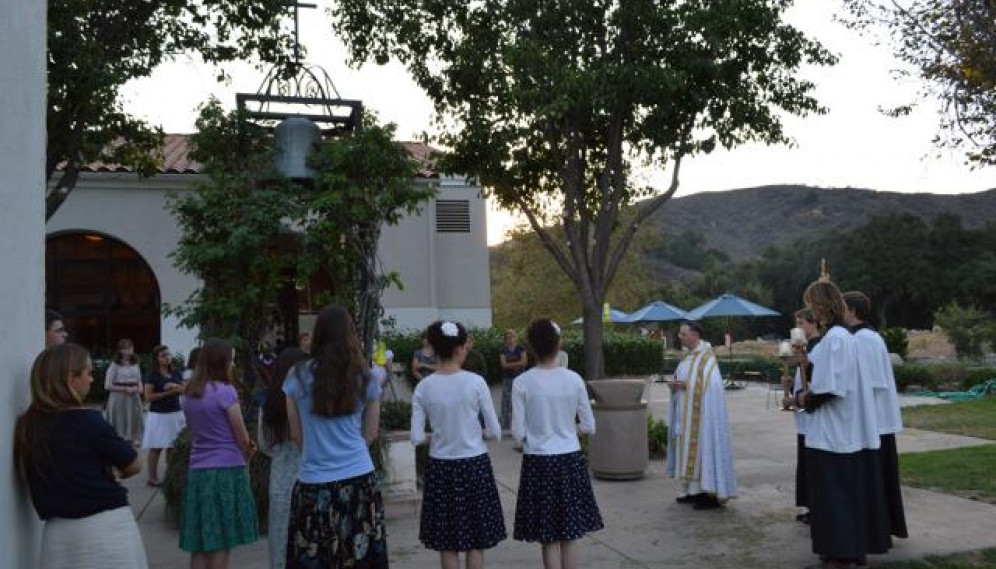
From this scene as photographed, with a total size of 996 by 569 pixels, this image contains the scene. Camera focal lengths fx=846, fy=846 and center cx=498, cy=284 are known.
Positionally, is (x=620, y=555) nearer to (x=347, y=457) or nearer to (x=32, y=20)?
(x=347, y=457)

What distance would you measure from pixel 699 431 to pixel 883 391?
210 cm

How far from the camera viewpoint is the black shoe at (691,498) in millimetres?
8094

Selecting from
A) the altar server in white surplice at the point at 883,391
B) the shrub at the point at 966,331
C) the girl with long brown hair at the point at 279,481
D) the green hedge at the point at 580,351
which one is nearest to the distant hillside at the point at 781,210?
the shrub at the point at 966,331

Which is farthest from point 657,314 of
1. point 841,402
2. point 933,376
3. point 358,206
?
point 841,402

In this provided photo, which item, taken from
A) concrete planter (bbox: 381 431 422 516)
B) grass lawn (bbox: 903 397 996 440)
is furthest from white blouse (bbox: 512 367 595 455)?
grass lawn (bbox: 903 397 996 440)

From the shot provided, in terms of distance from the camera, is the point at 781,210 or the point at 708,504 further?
the point at 781,210

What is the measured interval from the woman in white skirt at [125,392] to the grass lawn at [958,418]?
1208cm

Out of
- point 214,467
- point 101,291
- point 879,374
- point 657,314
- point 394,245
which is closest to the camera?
point 214,467

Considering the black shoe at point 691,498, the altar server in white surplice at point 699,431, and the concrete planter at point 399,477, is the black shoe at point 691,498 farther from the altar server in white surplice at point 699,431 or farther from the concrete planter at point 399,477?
the concrete planter at point 399,477

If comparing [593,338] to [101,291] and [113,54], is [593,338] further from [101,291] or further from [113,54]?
[101,291]

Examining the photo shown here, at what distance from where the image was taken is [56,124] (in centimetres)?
862

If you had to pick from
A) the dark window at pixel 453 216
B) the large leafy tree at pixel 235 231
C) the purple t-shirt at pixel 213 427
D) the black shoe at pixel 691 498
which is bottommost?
the black shoe at pixel 691 498

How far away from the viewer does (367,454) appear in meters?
4.48

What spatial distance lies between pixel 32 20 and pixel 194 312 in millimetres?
4085
